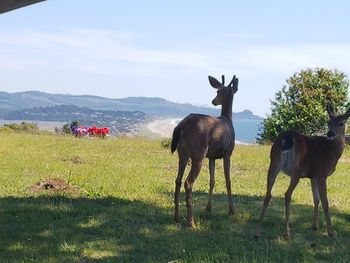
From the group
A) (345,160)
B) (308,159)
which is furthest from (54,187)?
(345,160)

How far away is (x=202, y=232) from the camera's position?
772 cm

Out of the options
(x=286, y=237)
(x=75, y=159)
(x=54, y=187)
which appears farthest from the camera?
(x=75, y=159)

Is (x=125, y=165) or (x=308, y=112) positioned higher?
(x=308, y=112)

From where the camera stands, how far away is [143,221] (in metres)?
8.23

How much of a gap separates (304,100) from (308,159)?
28014 millimetres

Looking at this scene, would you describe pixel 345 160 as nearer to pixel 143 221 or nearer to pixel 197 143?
pixel 197 143

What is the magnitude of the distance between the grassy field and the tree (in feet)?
67.7

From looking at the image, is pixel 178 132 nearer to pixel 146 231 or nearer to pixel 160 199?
pixel 146 231

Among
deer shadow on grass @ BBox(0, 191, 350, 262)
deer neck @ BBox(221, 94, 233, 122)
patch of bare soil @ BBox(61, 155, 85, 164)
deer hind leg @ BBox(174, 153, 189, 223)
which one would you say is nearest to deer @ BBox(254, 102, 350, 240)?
deer shadow on grass @ BBox(0, 191, 350, 262)

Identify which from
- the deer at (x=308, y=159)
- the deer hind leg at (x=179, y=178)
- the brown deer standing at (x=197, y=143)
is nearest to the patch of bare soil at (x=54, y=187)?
the deer hind leg at (x=179, y=178)

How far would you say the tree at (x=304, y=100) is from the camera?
3441cm

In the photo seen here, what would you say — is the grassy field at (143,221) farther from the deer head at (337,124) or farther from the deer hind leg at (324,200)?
the deer head at (337,124)

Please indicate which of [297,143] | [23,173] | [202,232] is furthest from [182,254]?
[23,173]

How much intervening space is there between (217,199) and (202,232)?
2592 millimetres
